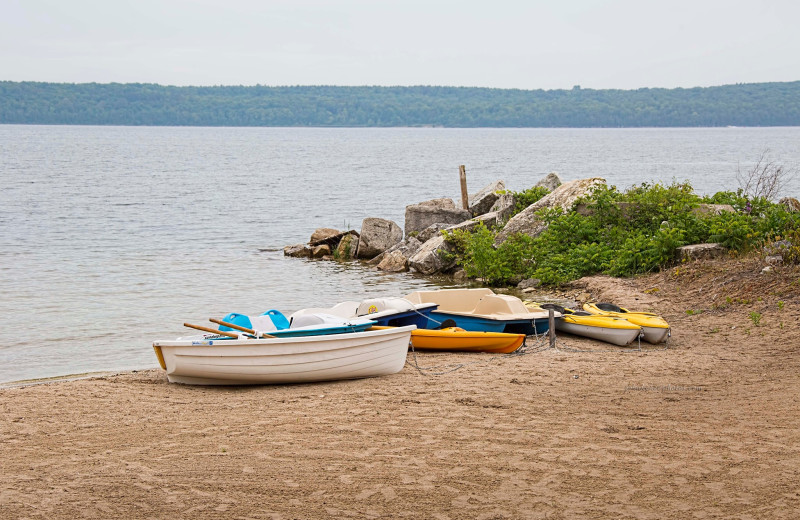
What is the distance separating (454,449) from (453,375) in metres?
3.10

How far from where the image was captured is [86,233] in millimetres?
30797

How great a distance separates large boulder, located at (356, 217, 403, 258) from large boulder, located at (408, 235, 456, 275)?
2.86m

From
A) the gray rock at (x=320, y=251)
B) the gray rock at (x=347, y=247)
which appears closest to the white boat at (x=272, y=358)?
the gray rock at (x=347, y=247)

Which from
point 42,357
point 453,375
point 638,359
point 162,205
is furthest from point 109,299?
point 162,205

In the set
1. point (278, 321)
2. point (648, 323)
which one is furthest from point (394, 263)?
point (278, 321)

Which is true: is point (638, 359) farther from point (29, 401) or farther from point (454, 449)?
point (29, 401)

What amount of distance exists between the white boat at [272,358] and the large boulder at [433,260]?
10.5 metres

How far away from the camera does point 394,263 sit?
22.4 m

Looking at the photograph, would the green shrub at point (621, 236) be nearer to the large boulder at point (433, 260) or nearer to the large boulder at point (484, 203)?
the large boulder at point (433, 260)

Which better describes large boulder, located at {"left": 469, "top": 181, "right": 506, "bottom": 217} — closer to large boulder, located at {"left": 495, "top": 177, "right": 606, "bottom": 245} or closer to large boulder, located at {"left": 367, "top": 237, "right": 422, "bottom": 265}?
large boulder, located at {"left": 367, "top": 237, "right": 422, "bottom": 265}

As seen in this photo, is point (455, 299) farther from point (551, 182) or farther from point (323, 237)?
point (323, 237)

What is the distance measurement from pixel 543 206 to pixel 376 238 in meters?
5.40

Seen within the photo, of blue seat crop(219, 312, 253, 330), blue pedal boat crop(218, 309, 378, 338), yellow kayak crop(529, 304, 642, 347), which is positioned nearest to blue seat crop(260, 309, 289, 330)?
blue pedal boat crop(218, 309, 378, 338)

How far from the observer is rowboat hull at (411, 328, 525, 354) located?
1205 cm
